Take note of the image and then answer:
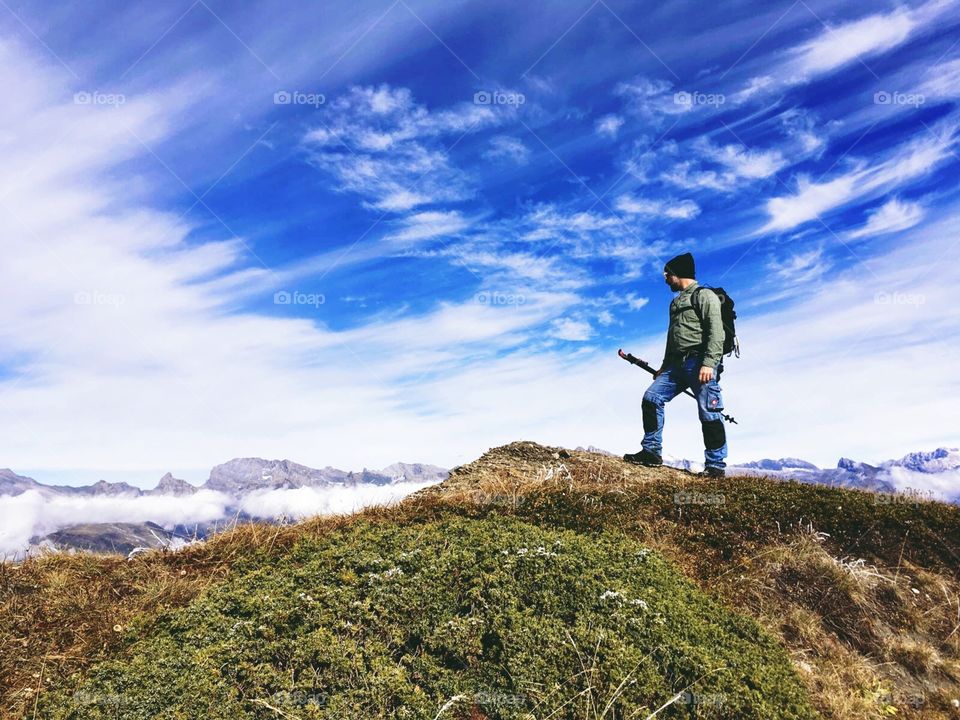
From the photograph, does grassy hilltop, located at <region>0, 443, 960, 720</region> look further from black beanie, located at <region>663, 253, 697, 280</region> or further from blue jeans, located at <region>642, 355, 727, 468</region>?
black beanie, located at <region>663, 253, 697, 280</region>

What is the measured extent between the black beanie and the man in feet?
0.87

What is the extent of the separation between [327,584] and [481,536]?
1.87 meters

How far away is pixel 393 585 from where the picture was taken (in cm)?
566

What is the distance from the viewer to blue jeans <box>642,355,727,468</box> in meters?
12.3

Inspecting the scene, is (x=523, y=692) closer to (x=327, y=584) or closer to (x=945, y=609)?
(x=327, y=584)

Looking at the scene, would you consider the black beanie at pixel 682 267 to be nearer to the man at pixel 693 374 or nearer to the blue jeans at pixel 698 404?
the man at pixel 693 374

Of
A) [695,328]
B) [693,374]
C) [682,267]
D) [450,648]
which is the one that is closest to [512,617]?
[450,648]

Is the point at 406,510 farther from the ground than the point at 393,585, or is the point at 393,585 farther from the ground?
the point at 406,510

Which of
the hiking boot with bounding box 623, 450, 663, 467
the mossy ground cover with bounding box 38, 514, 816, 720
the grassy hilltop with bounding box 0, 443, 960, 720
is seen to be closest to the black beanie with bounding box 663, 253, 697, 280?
the hiking boot with bounding box 623, 450, 663, 467

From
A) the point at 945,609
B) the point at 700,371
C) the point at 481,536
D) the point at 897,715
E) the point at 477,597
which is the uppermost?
the point at 700,371

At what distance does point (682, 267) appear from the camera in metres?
13.4

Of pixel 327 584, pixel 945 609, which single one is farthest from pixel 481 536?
pixel 945 609

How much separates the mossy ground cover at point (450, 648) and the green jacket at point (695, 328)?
276 inches

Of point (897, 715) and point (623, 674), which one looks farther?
point (897, 715)
